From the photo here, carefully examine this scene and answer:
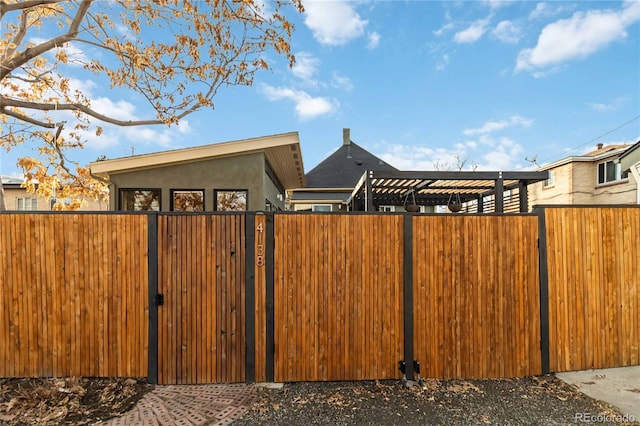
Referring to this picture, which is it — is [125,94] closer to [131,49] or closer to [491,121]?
[131,49]

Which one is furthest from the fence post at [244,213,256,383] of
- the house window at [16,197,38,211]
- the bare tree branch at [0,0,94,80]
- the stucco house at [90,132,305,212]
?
the house window at [16,197,38,211]

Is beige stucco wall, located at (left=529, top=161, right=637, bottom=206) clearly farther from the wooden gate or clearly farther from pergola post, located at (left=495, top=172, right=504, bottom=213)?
the wooden gate

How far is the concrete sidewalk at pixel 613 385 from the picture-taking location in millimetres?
3307

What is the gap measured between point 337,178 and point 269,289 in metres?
Result: 13.0

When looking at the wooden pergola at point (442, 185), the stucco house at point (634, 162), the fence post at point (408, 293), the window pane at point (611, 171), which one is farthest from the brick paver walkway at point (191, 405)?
the window pane at point (611, 171)

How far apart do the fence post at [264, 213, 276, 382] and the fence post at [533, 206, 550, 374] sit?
139 inches

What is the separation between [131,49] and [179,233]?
18.7 ft

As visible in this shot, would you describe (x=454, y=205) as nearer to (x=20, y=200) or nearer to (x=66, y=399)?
(x=66, y=399)

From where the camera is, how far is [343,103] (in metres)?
15.2

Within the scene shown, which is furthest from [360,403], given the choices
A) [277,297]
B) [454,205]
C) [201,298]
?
[454,205]

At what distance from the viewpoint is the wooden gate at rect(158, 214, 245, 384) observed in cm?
379

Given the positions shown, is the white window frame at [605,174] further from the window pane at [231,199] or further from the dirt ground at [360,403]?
the window pane at [231,199]

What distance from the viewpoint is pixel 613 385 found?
3.71 m

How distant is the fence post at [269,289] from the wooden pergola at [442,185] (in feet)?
8.01
